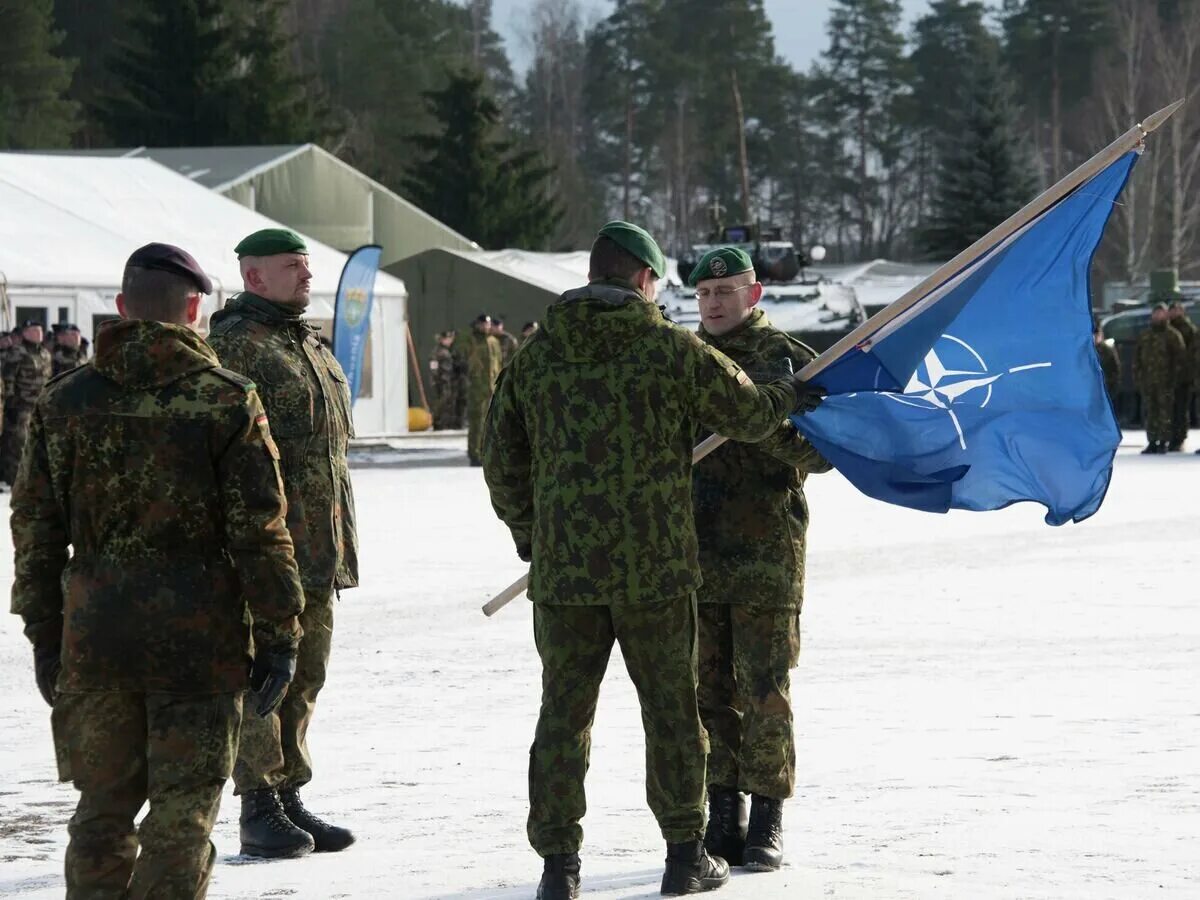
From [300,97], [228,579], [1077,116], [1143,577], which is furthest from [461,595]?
[1077,116]

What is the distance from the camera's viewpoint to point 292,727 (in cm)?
630

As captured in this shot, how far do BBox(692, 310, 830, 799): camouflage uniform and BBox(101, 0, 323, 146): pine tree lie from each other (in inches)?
2119

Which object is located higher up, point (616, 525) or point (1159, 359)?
point (1159, 359)

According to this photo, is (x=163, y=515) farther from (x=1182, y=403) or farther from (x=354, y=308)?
(x=1182, y=403)

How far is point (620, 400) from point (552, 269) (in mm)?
36110

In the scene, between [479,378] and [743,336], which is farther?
[479,378]

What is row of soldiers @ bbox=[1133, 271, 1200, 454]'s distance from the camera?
2483cm

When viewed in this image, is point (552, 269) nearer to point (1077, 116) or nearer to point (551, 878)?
point (551, 878)

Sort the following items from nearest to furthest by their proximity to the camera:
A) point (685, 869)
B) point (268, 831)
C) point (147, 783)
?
point (147, 783) → point (685, 869) → point (268, 831)

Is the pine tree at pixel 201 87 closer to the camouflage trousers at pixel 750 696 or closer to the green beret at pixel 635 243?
the camouflage trousers at pixel 750 696

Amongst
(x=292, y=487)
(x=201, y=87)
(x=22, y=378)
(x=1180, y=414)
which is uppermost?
(x=201, y=87)


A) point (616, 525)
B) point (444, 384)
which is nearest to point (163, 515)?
point (616, 525)

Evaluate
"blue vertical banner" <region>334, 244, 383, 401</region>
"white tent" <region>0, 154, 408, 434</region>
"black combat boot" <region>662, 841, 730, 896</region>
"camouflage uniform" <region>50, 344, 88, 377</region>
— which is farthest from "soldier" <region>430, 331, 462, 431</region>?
"black combat boot" <region>662, 841, 730, 896</region>

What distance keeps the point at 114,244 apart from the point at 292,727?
21.9 metres
